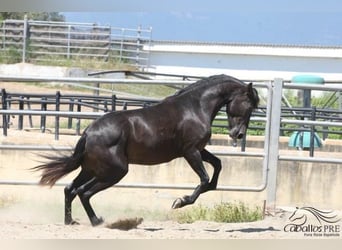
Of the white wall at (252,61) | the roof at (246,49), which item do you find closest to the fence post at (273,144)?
the white wall at (252,61)

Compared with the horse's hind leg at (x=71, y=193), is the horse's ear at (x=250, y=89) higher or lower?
higher

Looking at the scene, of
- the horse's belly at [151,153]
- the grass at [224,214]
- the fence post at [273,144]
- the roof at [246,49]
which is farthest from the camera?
the roof at [246,49]

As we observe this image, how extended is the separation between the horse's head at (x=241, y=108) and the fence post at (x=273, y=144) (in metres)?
0.86

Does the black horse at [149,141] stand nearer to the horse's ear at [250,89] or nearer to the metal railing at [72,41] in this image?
the horse's ear at [250,89]

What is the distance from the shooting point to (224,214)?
8406 mm

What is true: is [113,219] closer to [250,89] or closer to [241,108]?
[241,108]

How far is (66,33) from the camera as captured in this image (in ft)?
99.6

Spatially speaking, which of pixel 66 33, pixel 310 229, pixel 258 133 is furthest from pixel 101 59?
pixel 310 229

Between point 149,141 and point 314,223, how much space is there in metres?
1.90

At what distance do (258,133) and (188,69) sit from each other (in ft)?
48.2

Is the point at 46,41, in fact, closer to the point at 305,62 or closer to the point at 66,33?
the point at 66,33

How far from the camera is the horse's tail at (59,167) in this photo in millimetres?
7684

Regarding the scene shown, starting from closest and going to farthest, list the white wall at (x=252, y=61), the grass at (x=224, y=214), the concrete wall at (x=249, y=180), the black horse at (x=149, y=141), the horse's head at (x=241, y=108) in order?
the black horse at (x=149, y=141) → the horse's head at (x=241, y=108) → the grass at (x=224, y=214) → the concrete wall at (x=249, y=180) → the white wall at (x=252, y=61)

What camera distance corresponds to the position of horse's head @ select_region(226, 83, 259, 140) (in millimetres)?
7867
